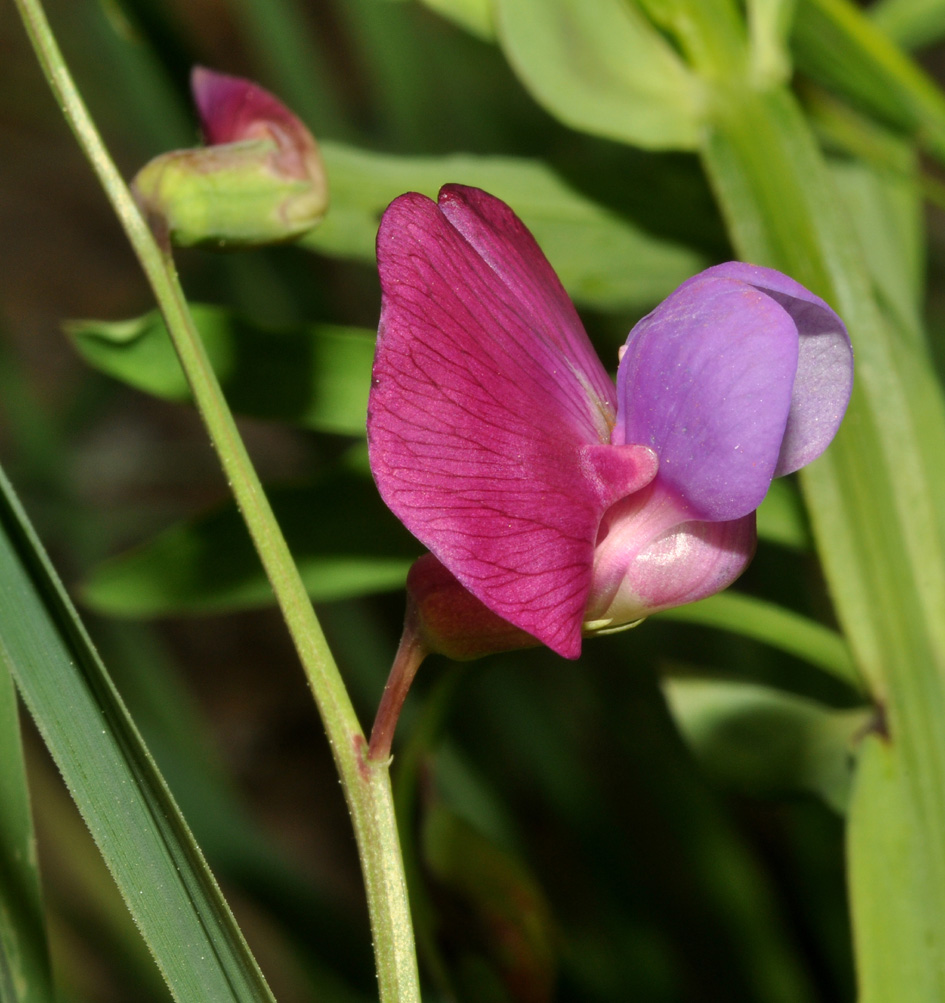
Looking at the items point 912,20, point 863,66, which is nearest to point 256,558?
point 863,66

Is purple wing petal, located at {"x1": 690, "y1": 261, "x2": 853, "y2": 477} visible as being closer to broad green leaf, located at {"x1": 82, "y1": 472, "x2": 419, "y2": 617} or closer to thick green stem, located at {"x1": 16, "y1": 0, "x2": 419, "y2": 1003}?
thick green stem, located at {"x1": 16, "y1": 0, "x2": 419, "y2": 1003}

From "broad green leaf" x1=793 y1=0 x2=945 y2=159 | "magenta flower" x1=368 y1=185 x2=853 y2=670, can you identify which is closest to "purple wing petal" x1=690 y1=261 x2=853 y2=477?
"magenta flower" x1=368 y1=185 x2=853 y2=670

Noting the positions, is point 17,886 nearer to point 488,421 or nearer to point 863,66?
point 488,421

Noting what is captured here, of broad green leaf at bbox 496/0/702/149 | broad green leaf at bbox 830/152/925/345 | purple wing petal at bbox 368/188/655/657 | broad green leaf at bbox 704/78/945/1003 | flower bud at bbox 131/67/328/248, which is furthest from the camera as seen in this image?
broad green leaf at bbox 830/152/925/345

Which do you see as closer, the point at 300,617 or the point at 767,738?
the point at 300,617

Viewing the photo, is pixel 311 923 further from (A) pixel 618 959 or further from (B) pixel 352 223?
(B) pixel 352 223

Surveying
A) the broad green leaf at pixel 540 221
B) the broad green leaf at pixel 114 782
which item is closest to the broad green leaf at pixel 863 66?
the broad green leaf at pixel 540 221

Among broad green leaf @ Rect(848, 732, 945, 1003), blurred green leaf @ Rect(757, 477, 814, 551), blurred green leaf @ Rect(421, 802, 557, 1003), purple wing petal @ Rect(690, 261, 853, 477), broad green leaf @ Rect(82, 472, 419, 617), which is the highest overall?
purple wing petal @ Rect(690, 261, 853, 477)

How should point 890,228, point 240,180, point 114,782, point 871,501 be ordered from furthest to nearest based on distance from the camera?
point 890,228, point 871,501, point 240,180, point 114,782
